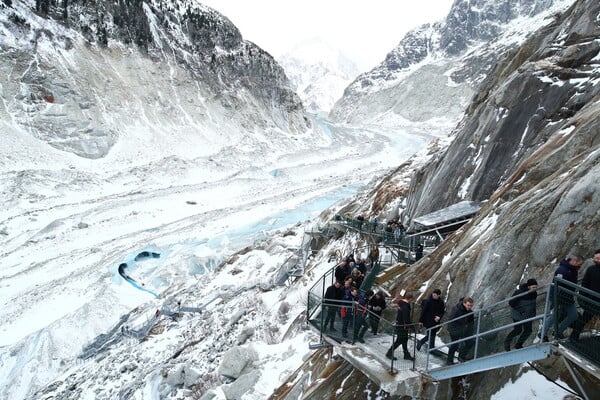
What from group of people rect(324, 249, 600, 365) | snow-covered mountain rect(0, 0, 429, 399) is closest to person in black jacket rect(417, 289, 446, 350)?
group of people rect(324, 249, 600, 365)

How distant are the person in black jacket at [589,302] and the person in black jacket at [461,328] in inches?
56.0

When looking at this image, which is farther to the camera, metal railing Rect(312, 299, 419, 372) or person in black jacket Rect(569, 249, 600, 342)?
metal railing Rect(312, 299, 419, 372)

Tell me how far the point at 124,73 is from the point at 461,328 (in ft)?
205

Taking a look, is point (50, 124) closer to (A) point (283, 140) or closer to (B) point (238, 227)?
(B) point (238, 227)

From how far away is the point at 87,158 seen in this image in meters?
47.7

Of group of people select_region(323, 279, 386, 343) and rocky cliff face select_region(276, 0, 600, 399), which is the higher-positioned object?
rocky cliff face select_region(276, 0, 600, 399)

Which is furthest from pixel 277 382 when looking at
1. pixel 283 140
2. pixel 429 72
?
pixel 429 72

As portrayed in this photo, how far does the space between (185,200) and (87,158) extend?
1333cm

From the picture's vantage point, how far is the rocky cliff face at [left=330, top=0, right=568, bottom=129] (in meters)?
139

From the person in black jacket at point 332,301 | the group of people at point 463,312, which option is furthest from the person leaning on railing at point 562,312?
the person in black jacket at point 332,301

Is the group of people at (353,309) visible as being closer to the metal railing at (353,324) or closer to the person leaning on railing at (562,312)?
the metal railing at (353,324)

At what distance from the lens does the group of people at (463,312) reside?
5.36 metres

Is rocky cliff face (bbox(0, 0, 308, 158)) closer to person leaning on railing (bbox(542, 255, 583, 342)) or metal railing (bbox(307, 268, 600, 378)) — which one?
metal railing (bbox(307, 268, 600, 378))

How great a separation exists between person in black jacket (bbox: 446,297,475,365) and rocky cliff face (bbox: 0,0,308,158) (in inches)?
1921
